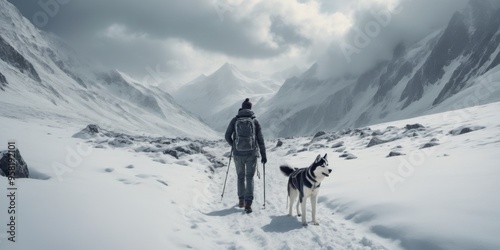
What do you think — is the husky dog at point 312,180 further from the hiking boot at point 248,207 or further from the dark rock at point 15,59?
the dark rock at point 15,59

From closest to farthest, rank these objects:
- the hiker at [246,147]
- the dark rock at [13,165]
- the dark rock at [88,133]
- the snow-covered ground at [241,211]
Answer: the snow-covered ground at [241,211] < the dark rock at [13,165] < the hiker at [246,147] < the dark rock at [88,133]

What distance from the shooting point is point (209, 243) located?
7406 millimetres

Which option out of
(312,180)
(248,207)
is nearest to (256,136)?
(248,207)

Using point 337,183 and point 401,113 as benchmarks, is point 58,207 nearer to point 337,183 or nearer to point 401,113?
point 337,183

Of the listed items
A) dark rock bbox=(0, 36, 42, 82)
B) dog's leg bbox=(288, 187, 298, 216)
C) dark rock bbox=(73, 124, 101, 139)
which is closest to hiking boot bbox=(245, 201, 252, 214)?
dog's leg bbox=(288, 187, 298, 216)

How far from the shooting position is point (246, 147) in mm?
10758

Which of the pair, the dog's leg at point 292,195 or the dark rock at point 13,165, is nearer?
the dark rock at point 13,165

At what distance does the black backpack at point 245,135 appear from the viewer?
35.3 feet

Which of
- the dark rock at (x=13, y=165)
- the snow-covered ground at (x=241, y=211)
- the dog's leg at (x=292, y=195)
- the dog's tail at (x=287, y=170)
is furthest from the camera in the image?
the dog's tail at (x=287, y=170)

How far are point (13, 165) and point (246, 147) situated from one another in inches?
238

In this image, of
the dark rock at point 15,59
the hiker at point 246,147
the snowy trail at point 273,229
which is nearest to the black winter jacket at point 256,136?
the hiker at point 246,147

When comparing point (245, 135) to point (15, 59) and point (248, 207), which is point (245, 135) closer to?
point (248, 207)

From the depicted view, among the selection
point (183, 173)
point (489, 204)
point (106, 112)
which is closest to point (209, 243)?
point (489, 204)

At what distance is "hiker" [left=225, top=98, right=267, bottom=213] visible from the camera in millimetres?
10750
